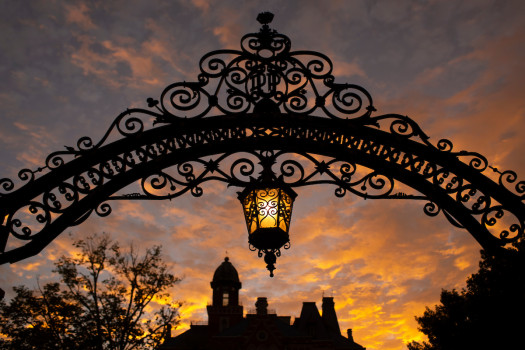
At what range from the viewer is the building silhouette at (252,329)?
43.2 meters

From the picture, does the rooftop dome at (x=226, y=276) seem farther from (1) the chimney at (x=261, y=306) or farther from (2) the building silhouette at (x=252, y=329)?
(1) the chimney at (x=261, y=306)

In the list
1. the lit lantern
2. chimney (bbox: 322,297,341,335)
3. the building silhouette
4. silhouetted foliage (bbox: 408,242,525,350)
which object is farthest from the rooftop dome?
the lit lantern

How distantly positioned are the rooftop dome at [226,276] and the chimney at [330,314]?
10.3 metres

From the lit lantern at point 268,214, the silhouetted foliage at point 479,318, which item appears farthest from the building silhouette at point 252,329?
the lit lantern at point 268,214

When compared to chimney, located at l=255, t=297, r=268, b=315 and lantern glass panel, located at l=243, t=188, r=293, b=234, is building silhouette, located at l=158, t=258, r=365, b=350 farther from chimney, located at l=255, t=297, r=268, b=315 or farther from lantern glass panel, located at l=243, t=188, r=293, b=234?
lantern glass panel, located at l=243, t=188, r=293, b=234

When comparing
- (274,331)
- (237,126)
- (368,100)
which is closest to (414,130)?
(368,100)

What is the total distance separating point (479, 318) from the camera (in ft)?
70.3

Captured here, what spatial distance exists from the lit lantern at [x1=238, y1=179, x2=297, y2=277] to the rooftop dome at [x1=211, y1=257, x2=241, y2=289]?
2041 inches

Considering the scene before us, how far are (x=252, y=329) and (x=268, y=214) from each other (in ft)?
135

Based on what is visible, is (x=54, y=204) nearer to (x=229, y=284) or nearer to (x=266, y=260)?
(x=266, y=260)

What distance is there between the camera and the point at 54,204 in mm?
4574

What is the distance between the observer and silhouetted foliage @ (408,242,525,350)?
19438mm

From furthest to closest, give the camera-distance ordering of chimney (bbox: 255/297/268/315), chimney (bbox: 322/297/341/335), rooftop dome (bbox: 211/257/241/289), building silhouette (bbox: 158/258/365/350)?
rooftop dome (bbox: 211/257/241/289) → chimney (bbox: 322/297/341/335) → chimney (bbox: 255/297/268/315) → building silhouette (bbox: 158/258/365/350)

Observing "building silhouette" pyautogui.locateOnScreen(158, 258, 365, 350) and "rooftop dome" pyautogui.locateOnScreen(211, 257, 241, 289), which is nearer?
"building silhouette" pyautogui.locateOnScreen(158, 258, 365, 350)
